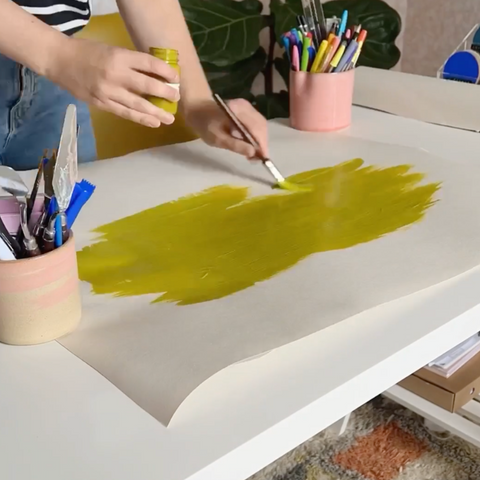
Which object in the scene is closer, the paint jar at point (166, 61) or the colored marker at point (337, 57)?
the paint jar at point (166, 61)

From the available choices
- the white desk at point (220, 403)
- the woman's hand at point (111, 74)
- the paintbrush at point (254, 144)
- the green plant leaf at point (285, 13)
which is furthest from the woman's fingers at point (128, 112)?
the green plant leaf at point (285, 13)

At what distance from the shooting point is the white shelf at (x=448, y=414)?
98cm

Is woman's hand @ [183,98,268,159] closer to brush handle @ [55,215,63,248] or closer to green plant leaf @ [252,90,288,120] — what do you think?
brush handle @ [55,215,63,248]

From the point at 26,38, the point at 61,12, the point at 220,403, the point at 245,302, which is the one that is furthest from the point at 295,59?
the point at 220,403

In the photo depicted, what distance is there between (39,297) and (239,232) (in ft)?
0.76

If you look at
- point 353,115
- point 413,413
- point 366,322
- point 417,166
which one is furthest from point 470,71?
point 366,322

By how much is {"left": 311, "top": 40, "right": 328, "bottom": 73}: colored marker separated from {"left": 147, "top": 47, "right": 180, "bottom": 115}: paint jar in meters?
0.36

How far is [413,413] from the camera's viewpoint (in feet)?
3.71

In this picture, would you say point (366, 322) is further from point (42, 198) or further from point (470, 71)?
point (470, 71)

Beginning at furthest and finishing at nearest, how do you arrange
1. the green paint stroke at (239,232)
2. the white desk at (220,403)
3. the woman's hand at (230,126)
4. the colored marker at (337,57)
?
the colored marker at (337,57) < the woman's hand at (230,126) < the green paint stroke at (239,232) < the white desk at (220,403)

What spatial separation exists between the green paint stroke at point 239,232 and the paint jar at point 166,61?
110 millimetres

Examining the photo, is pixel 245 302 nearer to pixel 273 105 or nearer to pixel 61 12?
pixel 61 12

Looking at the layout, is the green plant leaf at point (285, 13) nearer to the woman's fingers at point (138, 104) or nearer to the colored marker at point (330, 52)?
the colored marker at point (330, 52)

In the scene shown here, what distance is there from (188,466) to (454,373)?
0.74 meters
